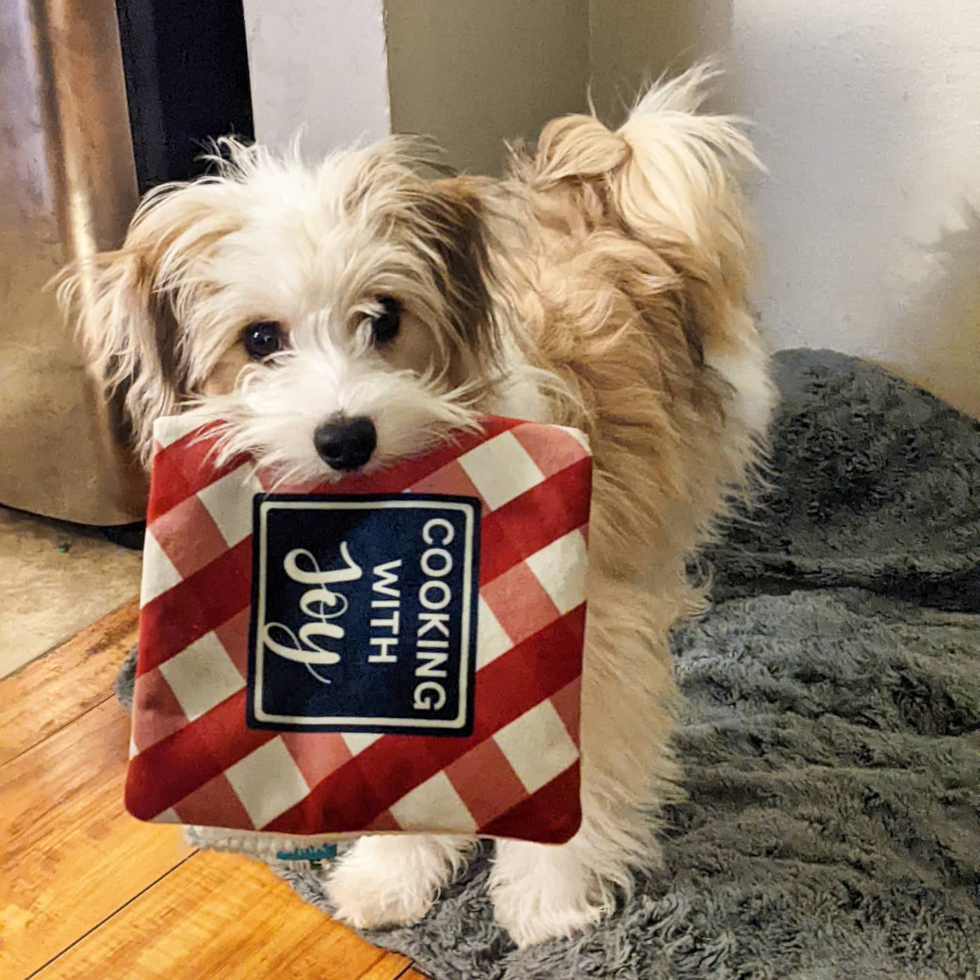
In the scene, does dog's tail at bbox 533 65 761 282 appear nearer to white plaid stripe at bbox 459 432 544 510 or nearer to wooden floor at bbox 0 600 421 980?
white plaid stripe at bbox 459 432 544 510

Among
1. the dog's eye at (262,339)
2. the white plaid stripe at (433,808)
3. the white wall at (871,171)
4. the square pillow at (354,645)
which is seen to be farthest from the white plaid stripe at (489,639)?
the white wall at (871,171)

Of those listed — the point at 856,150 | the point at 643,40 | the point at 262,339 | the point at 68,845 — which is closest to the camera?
the point at 262,339

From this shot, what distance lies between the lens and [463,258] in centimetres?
117

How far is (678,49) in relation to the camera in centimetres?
226

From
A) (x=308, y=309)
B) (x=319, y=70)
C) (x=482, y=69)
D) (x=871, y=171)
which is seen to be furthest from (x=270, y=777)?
(x=871, y=171)

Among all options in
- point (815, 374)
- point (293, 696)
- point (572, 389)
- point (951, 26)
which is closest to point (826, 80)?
point (951, 26)

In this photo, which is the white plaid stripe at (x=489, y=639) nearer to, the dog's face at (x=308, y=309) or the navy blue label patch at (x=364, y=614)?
the navy blue label patch at (x=364, y=614)

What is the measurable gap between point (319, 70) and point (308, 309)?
938 mm

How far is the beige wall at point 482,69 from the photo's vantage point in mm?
1792

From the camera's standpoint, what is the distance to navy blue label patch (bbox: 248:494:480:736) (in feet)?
3.11

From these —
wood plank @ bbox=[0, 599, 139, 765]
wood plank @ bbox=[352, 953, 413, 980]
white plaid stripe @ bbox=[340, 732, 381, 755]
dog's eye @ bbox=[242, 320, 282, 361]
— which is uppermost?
dog's eye @ bbox=[242, 320, 282, 361]

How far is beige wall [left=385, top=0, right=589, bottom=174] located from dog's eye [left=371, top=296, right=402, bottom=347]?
0.80 metres

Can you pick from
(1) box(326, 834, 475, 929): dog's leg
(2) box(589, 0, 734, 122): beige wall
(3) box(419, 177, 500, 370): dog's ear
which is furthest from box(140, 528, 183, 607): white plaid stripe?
(2) box(589, 0, 734, 122): beige wall

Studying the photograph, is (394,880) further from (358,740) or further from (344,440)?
(344,440)
